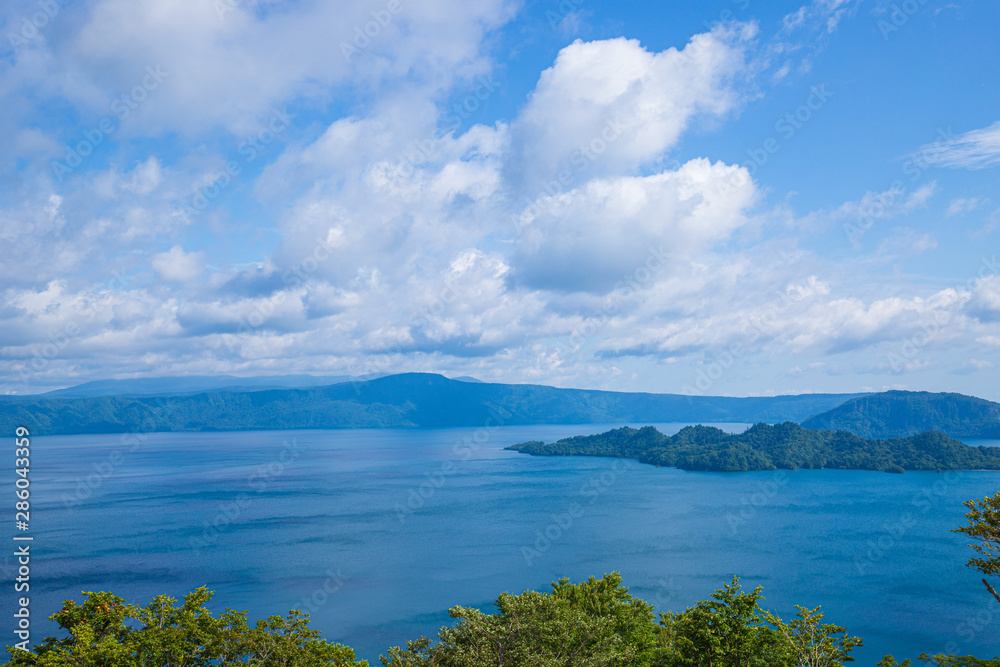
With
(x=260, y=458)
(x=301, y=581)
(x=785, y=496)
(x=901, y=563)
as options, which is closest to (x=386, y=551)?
(x=301, y=581)

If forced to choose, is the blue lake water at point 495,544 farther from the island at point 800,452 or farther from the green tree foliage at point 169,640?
the green tree foliage at point 169,640

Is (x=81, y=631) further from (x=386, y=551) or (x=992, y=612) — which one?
(x=992, y=612)

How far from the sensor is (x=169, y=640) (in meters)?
17.7

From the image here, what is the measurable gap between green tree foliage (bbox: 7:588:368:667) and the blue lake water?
A: 24861 millimetres

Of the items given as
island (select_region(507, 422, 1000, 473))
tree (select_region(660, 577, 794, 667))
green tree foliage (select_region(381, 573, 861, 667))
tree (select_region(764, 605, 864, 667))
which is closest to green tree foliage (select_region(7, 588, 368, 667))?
green tree foliage (select_region(381, 573, 861, 667))

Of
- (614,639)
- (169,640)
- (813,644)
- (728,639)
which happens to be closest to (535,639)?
(614,639)

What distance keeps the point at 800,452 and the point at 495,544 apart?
378 feet

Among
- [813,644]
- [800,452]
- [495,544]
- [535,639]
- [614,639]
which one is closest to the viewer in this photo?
[535,639]

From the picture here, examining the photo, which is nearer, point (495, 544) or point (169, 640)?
point (169, 640)

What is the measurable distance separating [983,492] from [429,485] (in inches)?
4026

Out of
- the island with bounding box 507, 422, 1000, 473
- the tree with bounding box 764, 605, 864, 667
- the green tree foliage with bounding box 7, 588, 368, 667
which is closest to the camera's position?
the green tree foliage with bounding box 7, 588, 368, 667

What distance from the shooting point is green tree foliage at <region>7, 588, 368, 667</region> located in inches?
635

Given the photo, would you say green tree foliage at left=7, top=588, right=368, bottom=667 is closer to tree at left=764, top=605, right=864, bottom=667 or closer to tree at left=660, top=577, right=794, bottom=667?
tree at left=660, top=577, right=794, bottom=667

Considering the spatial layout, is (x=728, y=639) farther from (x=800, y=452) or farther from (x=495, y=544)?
(x=800, y=452)
